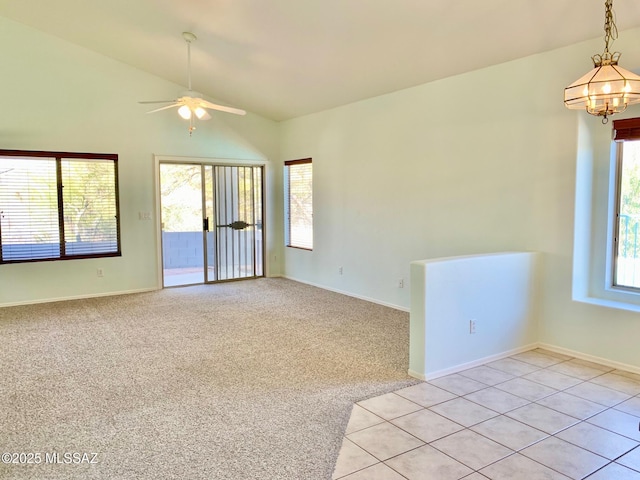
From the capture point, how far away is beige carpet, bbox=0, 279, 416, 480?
2.46m

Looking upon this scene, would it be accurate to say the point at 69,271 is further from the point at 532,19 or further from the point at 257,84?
the point at 532,19

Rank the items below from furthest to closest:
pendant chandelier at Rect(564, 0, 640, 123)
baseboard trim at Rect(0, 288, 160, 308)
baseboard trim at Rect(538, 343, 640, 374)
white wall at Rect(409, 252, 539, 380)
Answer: baseboard trim at Rect(0, 288, 160, 308)
baseboard trim at Rect(538, 343, 640, 374)
white wall at Rect(409, 252, 539, 380)
pendant chandelier at Rect(564, 0, 640, 123)

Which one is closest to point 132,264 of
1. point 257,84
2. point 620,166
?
point 257,84

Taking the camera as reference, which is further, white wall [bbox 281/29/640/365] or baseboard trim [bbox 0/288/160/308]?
baseboard trim [bbox 0/288/160/308]

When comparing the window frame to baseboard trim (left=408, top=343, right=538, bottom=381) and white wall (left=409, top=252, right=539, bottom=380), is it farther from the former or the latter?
baseboard trim (left=408, top=343, right=538, bottom=381)

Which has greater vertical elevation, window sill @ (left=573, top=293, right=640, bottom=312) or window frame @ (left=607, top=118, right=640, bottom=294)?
window frame @ (left=607, top=118, right=640, bottom=294)

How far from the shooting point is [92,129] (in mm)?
6391

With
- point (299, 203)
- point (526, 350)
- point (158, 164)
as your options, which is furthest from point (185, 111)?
point (526, 350)

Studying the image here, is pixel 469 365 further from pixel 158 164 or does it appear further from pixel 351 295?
pixel 158 164

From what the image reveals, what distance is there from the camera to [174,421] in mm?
2871

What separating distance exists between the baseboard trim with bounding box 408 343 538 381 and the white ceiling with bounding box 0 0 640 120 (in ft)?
7.89

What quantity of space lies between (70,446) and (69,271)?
4411mm

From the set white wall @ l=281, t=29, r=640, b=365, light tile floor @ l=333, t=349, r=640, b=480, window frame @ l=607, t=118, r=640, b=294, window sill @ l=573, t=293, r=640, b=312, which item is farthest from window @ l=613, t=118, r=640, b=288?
light tile floor @ l=333, t=349, r=640, b=480

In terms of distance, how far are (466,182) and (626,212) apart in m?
1.47
